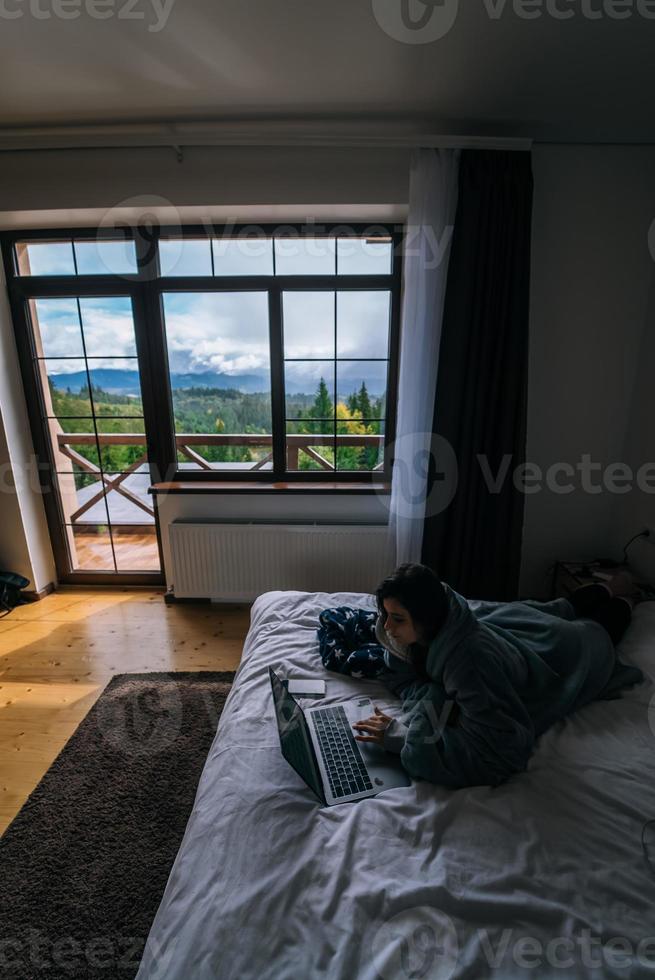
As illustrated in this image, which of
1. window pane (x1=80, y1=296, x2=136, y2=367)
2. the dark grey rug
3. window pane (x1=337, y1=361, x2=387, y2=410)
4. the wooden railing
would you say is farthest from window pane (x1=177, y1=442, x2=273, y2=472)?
the dark grey rug

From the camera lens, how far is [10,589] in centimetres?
271

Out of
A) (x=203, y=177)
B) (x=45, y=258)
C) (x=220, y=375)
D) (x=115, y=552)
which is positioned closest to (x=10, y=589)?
(x=115, y=552)

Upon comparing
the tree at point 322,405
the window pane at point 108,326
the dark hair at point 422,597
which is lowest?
the dark hair at point 422,597

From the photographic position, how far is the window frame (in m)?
2.43

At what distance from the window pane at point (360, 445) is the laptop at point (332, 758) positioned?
5.69 ft

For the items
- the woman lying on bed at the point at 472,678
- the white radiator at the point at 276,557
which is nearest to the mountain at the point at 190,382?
the white radiator at the point at 276,557

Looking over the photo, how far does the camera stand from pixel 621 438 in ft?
7.92

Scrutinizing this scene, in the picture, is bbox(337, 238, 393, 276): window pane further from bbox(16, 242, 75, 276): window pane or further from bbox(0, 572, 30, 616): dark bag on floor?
bbox(0, 572, 30, 616): dark bag on floor

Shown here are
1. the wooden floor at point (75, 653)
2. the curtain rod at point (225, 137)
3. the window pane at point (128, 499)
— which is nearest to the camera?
the wooden floor at point (75, 653)

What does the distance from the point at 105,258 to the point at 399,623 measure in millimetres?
2699

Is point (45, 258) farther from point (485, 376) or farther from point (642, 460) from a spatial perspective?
point (642, 460)

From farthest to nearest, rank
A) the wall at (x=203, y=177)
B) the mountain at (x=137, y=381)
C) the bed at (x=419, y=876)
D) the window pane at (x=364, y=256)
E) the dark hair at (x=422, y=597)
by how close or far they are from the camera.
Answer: the mountain at (x=137, y=381) → the window pane at (x=364, y=256) → the wall at (x=203, y=177) → the dark hair at (x=422, y=597) → the bed at (x=419, y=876)

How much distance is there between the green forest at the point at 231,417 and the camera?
2.66m

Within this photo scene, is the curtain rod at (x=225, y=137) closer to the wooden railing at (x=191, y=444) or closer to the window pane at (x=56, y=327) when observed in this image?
the window pane at (x=56, y=327)
